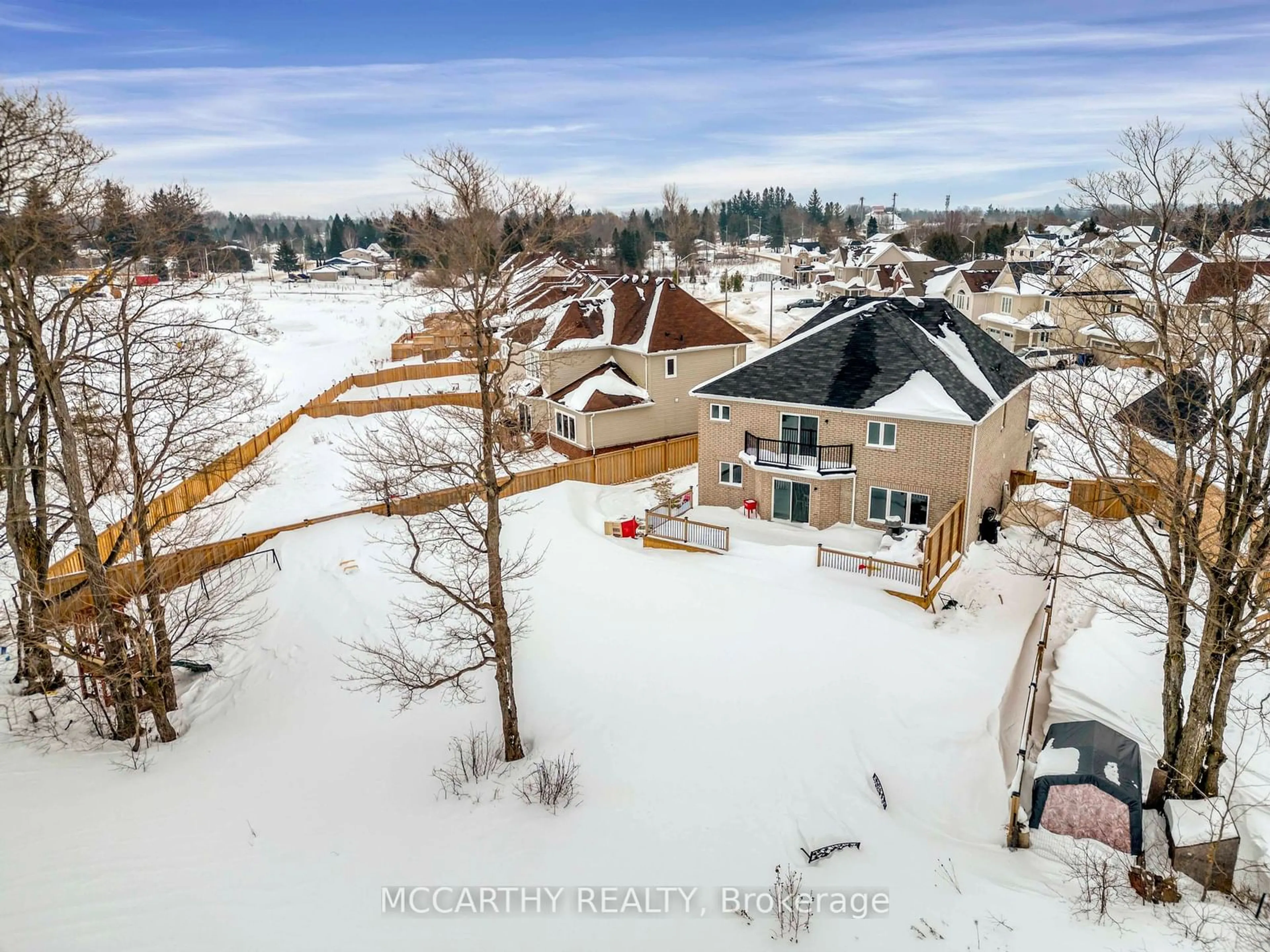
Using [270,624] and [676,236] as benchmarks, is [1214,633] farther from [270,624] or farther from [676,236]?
[676,236]

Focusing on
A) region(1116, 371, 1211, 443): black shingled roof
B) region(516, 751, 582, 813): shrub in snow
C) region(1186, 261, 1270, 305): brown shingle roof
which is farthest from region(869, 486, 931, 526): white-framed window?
region(516, 751, 582, 813): shrub in snow

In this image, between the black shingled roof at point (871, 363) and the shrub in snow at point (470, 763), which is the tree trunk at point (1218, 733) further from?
the shrub in snow at point (470, 763)

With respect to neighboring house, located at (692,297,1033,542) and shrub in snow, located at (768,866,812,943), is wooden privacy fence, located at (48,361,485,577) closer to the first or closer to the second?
neighboring house, located at (692,297,1033,542)

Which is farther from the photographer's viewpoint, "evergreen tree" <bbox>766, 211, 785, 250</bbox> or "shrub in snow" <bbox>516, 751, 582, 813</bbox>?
"evergreen tree" <bbox>766, 211, 785, 250</bbox>

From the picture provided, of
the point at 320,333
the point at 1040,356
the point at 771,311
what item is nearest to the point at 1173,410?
the point at 1040,356

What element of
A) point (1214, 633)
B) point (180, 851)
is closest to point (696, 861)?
point (180, 851)

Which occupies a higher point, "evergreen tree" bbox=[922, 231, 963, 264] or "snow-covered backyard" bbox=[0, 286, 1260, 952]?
"evergreen tree" bbox=[922, 231, 963, 264]

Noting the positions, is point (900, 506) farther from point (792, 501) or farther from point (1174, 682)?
point (1174, 682)
